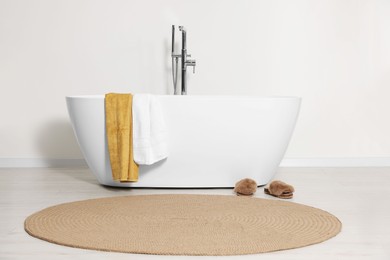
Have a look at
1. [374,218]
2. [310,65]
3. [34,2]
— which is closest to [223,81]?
[310,65]

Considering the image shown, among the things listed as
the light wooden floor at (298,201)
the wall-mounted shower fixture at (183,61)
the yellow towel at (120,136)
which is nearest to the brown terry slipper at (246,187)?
the light wooden floor at (298,201)

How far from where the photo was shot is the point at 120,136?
3.74m

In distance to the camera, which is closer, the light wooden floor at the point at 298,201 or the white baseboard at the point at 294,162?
the light wooden floor at the point at 298,201

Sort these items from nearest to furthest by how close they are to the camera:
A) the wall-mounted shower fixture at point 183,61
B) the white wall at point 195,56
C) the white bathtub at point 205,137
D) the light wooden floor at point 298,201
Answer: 1. the light wooden floor at point 298,201
2. the white bathtub at point 205,137
3. the wall-mounted shower fixture at point 183,61
4. the white wall at point 195,56

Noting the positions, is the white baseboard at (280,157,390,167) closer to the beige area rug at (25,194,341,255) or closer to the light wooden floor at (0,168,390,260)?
the light wooden floor at (0,168,390,260)

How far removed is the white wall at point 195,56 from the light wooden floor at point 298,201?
430 millimetres

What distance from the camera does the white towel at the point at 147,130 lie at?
3723mm

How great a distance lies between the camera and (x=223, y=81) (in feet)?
16.7

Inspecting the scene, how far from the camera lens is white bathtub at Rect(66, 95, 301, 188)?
384 centimetres

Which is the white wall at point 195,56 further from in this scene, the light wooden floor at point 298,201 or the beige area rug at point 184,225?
the beige area rug at point 184,225

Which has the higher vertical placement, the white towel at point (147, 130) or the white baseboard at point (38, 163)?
the white towel at point (147, 130)

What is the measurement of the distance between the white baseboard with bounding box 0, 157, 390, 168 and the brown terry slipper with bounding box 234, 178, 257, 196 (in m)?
1.49

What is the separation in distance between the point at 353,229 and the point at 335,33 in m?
2.65

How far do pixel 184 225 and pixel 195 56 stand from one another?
2.50 metres
